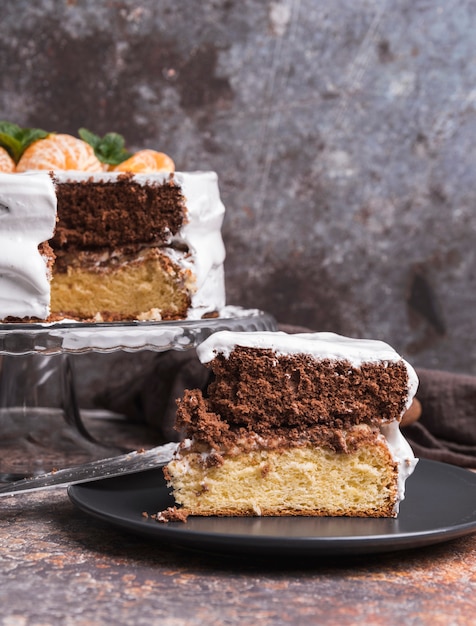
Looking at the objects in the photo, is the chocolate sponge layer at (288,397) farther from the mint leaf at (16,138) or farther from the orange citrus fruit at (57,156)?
the mint leaf at (16,138)

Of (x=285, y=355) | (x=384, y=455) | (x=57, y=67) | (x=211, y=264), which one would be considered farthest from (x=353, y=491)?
(x=57, y=67)

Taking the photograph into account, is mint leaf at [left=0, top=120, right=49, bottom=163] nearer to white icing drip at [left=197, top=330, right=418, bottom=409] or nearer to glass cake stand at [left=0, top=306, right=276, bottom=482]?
glass cake stand at [left=0, top=306, right=276, bottom=482]

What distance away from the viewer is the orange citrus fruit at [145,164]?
117 inches

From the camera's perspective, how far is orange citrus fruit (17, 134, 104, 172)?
283 cm

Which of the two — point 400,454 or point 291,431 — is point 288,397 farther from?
point 400,454

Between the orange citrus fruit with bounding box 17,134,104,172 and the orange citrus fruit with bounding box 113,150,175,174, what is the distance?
0.32 ft

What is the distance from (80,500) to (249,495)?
0.37m

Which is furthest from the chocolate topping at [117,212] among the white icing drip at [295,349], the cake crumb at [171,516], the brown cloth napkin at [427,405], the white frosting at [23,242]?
the cake crumb at [171,516]

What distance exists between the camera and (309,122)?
367 centimetres

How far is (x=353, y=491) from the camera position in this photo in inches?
82.8

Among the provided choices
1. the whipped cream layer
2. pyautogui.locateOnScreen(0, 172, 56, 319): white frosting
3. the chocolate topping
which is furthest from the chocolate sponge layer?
the chocolate topping

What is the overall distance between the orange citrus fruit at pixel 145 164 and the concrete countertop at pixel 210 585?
1.25m

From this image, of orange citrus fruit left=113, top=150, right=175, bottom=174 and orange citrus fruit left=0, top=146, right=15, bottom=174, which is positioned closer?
orange citrus fruit left=0, top=146, right=15, bottom=174

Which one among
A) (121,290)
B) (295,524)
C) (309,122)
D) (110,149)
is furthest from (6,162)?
(295,524)
